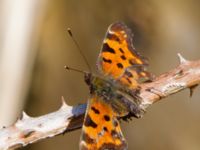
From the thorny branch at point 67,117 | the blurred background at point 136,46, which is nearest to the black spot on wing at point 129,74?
the thorny branch at point 67,117

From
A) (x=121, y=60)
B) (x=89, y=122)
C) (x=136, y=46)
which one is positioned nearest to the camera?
(x=89, y=122)

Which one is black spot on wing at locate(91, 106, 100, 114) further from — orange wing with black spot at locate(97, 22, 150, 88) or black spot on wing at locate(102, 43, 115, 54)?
black spot on wing at locate(102, 43, 115, 54)

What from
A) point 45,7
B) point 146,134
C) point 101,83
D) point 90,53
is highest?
point 101,83

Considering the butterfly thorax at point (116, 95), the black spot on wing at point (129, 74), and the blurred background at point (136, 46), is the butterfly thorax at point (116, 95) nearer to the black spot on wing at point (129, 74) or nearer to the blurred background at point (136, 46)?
the black spot on wing at point (129, 74)

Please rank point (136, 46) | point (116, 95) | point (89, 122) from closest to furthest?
1. point (89, 122)
2. point (116, 95)
3. point (136, 46)

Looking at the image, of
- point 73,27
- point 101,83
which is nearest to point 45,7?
point 73,27

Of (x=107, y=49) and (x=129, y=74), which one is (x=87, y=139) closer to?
(x=129, y=74)

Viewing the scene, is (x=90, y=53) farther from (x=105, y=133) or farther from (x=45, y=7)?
(x=105, y=133)

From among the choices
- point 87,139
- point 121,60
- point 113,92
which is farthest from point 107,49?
point 87,139
